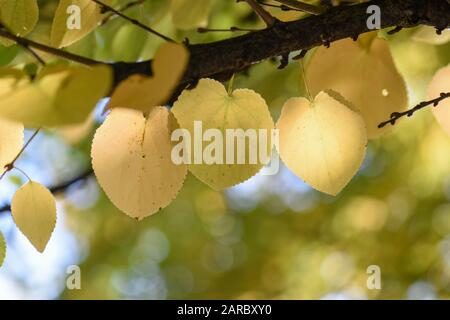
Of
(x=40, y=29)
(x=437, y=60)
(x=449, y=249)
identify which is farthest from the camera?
(x=449, y=249)

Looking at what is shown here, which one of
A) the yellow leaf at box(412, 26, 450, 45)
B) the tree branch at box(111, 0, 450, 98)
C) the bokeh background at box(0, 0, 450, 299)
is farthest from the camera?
the bokeh background at box(0, 0, 450, 299)

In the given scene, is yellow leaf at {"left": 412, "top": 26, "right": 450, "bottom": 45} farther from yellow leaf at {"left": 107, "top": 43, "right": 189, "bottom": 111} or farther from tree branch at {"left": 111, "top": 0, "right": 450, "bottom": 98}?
yellow leaf at {"left": 107, "top": 43, "right": 189, "bottom": 111}

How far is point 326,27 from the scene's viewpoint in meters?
0.34

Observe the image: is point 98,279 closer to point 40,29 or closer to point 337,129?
point 40,29

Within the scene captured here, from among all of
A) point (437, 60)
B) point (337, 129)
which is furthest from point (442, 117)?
point (437, 60)

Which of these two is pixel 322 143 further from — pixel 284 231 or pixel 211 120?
pixel 284 231

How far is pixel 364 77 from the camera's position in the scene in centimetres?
40

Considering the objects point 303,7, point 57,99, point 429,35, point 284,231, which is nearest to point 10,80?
point 57,99

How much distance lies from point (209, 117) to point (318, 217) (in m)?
0.89

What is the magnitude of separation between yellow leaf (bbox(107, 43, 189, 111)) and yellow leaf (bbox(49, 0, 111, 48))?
12 cm

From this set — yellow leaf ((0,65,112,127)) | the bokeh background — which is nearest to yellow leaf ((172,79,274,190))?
yellow leaf ((0,65,112,127))

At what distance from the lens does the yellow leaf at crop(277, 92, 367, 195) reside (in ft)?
1.16

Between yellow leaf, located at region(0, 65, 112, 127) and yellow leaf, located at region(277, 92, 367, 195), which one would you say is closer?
yellow leaf, located at region(0, 65, 112, 127)
